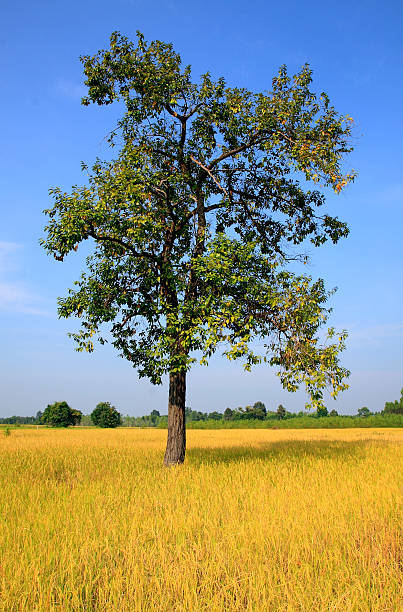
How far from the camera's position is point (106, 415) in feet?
343

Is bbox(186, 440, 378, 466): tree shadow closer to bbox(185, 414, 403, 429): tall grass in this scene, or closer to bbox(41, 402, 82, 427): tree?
bbox(185, 414, 403, 429): tall grass

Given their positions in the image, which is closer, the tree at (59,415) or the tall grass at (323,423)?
the tall grass at (323,423)

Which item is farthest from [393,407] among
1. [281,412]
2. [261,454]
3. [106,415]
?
[261,454]

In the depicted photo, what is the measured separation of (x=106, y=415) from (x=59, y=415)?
38.2ft

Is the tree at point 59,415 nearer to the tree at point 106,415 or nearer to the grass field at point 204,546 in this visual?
the tree at point 106,415

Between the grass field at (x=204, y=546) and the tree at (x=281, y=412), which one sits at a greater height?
the grass field at (x=204, y=546)

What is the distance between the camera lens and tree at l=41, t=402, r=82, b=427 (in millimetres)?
103875

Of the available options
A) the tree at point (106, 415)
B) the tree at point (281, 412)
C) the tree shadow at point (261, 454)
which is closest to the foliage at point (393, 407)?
the tree at point (281, 412)

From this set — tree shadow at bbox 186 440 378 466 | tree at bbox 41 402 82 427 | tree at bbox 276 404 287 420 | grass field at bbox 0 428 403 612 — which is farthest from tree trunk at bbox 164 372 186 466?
tree at bbox 276 404 287 420

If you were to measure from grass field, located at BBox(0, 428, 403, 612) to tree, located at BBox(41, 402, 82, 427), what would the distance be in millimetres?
99127

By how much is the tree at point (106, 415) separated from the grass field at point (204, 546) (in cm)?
9607

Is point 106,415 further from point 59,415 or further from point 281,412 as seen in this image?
point 281,412

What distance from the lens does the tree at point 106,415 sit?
340 ft

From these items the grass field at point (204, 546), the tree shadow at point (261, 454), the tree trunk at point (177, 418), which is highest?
the tree trunk at point (177, 418)
